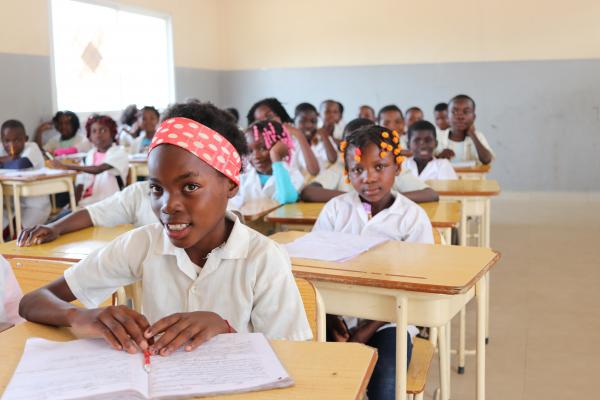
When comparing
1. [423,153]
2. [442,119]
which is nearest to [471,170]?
[423,153]

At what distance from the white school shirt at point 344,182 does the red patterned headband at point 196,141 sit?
198 cm

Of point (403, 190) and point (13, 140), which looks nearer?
point (403, 190)

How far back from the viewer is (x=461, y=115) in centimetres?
562

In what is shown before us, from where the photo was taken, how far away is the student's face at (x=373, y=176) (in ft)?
8.24

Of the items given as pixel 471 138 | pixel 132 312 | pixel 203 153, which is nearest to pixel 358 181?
pixel 203 153

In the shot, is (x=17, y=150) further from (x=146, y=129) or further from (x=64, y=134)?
(x=146, y=129)

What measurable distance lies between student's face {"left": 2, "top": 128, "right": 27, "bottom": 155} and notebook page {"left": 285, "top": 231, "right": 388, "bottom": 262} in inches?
156

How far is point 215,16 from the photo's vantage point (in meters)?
9.73

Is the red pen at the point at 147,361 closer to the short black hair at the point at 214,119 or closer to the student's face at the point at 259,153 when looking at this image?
the short black hair at the point at 214,119

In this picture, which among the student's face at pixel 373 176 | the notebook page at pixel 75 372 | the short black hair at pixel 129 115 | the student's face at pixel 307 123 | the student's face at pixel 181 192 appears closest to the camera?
the notebook page at pixel 75 372

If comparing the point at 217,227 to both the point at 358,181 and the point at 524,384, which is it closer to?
the point at 358,181

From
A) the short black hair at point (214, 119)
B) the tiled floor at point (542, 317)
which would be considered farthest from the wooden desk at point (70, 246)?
the tiled floor at point (542, 317)

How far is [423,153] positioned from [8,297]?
3.42 meters

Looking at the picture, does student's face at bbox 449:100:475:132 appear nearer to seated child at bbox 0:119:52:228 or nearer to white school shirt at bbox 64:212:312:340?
seated child at bbox 0:119:52:228
